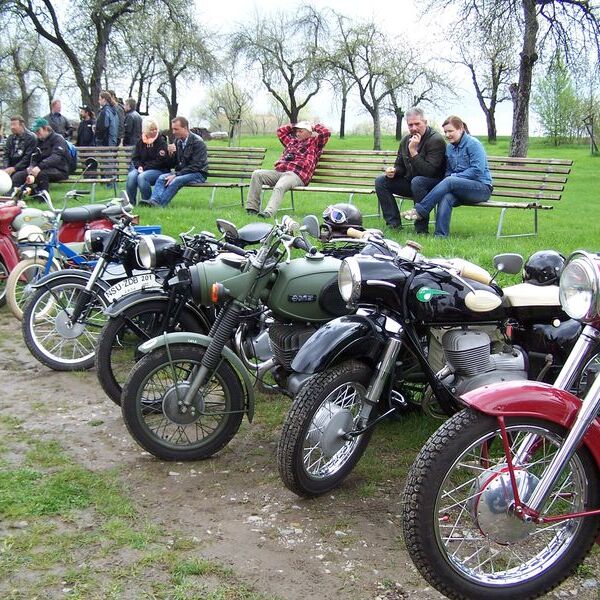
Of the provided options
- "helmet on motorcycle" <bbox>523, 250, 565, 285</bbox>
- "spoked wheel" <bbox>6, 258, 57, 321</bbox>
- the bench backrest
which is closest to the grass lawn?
the bench backrest

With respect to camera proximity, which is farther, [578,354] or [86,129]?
[86,129]

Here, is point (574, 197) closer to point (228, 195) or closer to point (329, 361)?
point (228, 195)

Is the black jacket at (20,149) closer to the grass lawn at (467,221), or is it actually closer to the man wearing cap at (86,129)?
the grass lawn at (467,221)

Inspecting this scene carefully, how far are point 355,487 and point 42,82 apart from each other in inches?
1674

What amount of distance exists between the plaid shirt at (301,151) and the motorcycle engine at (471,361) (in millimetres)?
7327

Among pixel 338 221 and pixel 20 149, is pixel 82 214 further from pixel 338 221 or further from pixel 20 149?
pixel 20 149

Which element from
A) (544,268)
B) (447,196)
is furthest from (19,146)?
(544,268)

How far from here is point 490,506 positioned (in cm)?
255

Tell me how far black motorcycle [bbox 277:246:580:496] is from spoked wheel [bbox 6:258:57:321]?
11.6ft

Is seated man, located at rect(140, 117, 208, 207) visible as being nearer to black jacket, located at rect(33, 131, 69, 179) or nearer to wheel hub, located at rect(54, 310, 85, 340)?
black jacket, located at rect(33, 131, 69, 179)

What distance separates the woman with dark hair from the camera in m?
8.48

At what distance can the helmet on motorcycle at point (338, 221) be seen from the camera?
4508mm

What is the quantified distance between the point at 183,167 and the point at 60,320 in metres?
6.41

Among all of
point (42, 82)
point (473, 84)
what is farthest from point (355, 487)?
point (473, 84)
